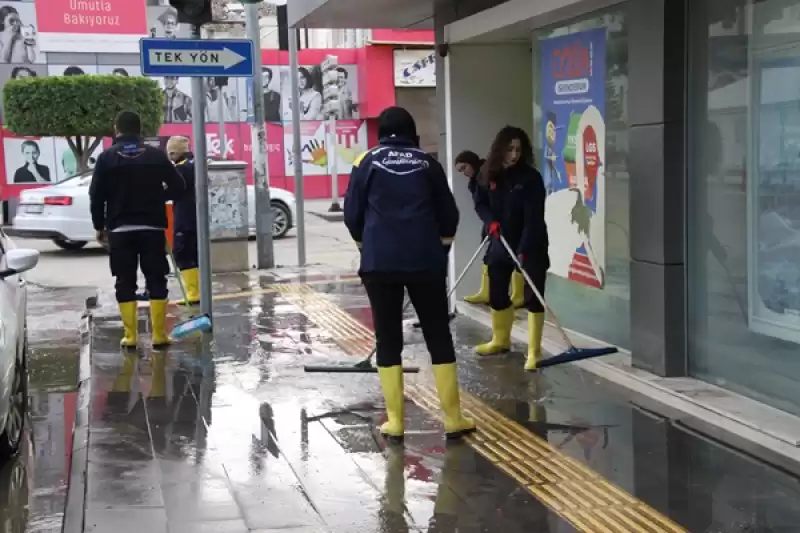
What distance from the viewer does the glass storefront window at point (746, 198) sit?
595cm

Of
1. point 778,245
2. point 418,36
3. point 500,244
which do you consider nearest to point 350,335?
point 500,244

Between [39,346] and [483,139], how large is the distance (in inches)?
182

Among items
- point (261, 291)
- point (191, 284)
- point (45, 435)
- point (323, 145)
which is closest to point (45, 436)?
point (45, 435)

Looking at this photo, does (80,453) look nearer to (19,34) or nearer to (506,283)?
(506,283)

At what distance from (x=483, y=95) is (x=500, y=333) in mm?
2950

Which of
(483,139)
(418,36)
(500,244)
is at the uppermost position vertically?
(418,36)

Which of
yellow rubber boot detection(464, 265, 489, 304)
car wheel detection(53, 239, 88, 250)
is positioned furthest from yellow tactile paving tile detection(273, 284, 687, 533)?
car wheel detection(53, 239, 88, 250)

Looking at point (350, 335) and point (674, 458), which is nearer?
point (674, 458)

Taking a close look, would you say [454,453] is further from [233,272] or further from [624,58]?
[233,272]

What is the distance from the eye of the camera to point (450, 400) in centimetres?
590

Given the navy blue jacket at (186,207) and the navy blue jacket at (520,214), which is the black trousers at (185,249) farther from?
the navy blue jacket at (520,214)

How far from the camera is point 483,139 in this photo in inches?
399

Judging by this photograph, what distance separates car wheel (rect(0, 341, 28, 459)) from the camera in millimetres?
5496

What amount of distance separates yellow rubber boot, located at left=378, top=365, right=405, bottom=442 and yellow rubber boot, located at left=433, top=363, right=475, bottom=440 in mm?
218
